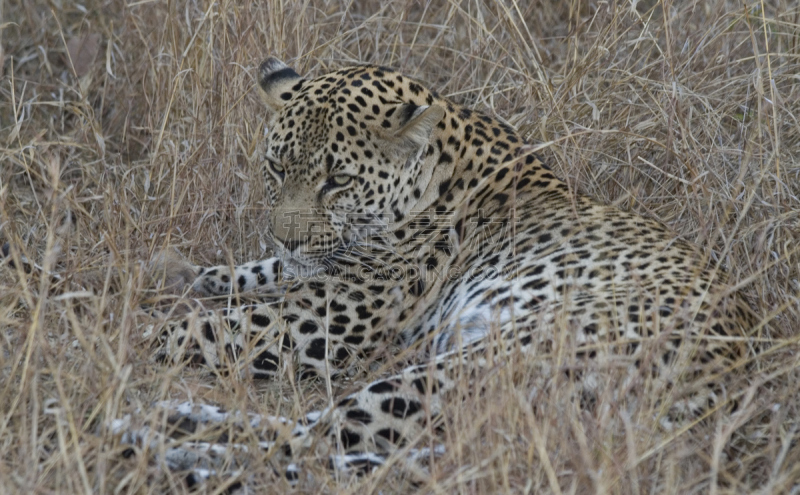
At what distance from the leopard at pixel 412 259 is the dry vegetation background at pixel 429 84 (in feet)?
0.72

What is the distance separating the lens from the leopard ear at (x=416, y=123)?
173 inches

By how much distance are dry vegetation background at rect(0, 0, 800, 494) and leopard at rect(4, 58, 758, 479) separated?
219 millimetres

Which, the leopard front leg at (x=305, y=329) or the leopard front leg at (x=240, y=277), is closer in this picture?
the leopard front leg at (x=305, y=329)

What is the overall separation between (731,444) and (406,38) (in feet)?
13.5

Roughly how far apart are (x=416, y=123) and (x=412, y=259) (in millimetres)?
696

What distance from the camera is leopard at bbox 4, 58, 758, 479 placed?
3832 mm

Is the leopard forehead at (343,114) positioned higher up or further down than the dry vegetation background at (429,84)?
higher up

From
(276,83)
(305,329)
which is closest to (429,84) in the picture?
(276,83)

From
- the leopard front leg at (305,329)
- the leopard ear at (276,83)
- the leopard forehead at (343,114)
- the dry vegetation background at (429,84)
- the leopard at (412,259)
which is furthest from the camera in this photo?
the leopard ear at (276,83)

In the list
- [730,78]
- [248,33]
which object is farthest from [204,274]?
[730,78]

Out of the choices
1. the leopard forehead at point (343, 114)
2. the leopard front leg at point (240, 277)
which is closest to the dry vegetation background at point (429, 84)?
the leopard front leg at point (240, 277)

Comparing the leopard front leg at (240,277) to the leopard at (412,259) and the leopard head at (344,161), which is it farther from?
the leopard head at (344,161)

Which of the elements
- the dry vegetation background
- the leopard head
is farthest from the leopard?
the dry vegetation background

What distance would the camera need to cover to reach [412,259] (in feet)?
15.6
